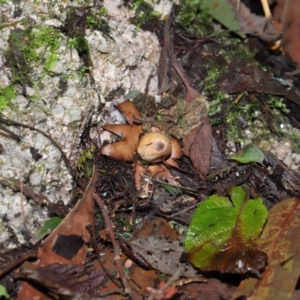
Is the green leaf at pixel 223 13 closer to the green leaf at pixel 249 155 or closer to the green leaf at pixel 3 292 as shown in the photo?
the green leaf at pixel 249 155

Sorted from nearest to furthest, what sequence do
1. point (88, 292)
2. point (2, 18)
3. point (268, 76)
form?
point (88, 292) < point (2, 18) < point (268, 76)

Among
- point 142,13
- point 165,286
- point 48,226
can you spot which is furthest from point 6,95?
point 165,286

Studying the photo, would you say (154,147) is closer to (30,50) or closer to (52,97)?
(52,97)

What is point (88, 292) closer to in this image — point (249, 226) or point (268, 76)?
point (249, 226)

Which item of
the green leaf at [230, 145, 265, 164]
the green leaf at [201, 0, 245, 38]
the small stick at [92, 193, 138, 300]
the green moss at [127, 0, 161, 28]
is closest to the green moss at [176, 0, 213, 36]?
the green leaf at [201, 0, 245, 38]

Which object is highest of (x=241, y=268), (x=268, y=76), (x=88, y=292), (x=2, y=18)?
(x=2, y=18)

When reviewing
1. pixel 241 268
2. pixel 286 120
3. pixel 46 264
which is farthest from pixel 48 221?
pixel 286 120
